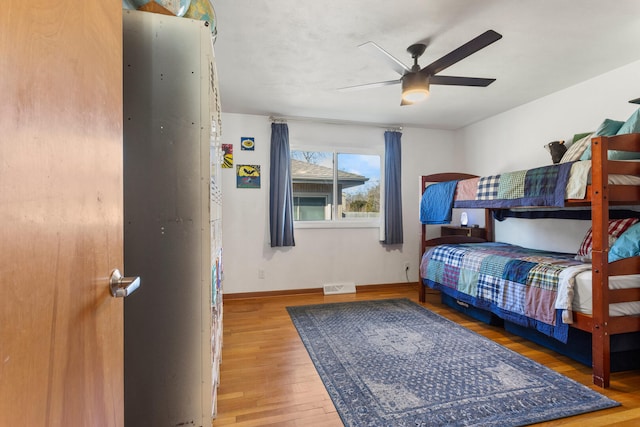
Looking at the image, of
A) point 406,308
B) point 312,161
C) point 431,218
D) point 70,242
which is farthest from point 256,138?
point 70,242

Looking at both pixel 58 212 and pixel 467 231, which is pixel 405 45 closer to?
pixel 58 212

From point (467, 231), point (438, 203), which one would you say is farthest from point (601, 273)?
point (467, 231)

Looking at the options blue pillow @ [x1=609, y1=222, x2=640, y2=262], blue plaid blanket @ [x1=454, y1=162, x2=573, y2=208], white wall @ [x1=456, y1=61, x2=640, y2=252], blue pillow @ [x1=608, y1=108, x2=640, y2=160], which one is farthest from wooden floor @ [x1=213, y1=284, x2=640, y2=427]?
blue pillow @ [x1=608, y1=108, x2=640, y2=160]

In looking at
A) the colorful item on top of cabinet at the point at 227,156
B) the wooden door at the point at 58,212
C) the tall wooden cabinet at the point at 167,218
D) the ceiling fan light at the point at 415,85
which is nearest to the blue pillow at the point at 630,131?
the ceiling fan light at the point at 415,85

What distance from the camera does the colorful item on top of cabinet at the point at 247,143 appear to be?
376cm

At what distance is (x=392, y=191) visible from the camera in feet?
13.4

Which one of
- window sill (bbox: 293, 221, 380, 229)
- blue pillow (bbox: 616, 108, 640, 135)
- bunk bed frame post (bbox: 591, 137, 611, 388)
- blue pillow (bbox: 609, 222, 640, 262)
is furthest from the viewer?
window sill (bbox: 293, 221, 380, 229)

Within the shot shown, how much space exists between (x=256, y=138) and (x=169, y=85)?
268 cm

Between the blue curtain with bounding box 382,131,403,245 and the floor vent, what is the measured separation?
755 mm

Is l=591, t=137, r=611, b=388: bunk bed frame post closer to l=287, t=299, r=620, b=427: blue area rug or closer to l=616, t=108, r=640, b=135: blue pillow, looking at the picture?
l=287, t=299, r=620, b=427: blue area rug

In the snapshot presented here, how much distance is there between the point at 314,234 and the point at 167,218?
9.53 ft

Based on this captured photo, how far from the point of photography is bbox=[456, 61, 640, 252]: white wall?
265 cm

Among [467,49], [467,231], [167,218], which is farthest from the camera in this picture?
[467,231]

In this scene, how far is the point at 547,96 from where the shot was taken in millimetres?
3232
